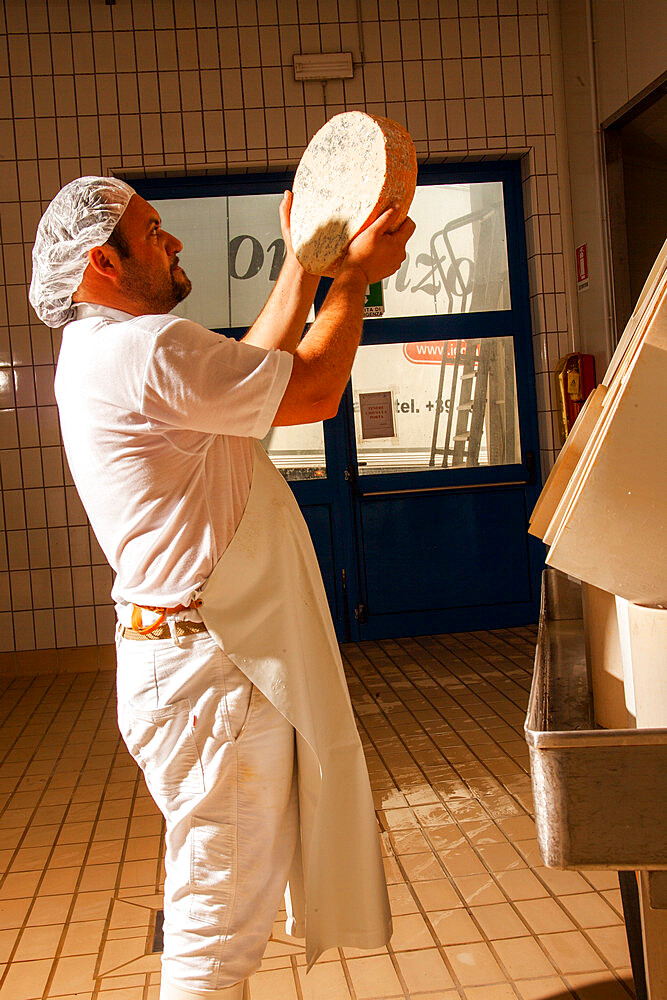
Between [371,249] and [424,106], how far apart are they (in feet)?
12.4

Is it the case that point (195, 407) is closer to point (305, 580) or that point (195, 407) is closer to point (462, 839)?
point (305, 580)

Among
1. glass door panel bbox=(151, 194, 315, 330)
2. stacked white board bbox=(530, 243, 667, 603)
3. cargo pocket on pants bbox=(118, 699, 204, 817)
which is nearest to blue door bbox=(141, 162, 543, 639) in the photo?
glass door panel bbox=(151, 194, 315, 330)

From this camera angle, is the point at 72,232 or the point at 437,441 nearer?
the point at 72,232

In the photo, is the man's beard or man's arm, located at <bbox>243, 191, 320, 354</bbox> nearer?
the man's beard

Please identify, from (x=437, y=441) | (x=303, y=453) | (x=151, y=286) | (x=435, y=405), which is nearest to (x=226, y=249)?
(x=303, y=453)

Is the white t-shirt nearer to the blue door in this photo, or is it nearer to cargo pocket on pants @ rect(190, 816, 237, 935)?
cargo pocket on pants @ rect(190, 816, 237, 935)

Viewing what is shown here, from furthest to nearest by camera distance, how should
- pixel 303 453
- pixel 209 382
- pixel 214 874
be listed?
1. pixel 303 453
2. pixel 214 874
3. pixel 209 382

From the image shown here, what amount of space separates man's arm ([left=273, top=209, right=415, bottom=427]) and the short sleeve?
0.05 m

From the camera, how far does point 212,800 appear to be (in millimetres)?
1382

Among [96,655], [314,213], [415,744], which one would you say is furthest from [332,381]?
[96,655]

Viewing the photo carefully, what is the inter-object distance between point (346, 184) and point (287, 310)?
259mm

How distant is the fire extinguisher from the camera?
15.6ft

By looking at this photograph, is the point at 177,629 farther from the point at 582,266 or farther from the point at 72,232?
the point at 582,266

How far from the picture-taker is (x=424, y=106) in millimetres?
4828
